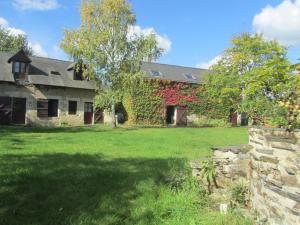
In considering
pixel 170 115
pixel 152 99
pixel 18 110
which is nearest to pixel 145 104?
pixel 152 99

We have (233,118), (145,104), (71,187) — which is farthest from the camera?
(233,118)

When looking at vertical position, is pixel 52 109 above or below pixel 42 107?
below

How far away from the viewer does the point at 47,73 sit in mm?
26703

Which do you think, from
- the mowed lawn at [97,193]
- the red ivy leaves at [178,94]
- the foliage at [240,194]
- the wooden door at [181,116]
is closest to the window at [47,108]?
the red ivy leaves at [178,94]

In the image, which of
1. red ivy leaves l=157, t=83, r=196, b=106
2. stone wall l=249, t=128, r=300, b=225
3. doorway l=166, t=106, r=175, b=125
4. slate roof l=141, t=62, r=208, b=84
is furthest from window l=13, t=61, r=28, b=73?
stone wall l=249, t=128, r=300, b=225

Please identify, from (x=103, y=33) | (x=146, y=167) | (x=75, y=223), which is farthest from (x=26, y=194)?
(x=103, y=33)

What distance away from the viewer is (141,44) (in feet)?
77.1

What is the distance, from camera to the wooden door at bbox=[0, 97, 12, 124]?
2403 cm

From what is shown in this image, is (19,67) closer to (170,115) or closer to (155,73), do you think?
(155,73)

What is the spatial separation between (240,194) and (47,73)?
78.2ft

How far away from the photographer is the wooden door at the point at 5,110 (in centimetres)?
2403

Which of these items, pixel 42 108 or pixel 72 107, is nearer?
pixel 42 108

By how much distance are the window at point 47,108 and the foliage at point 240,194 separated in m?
22.5

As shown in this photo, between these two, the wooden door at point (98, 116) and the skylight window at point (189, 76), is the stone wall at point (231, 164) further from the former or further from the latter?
the skylight window at point (189, 76)
